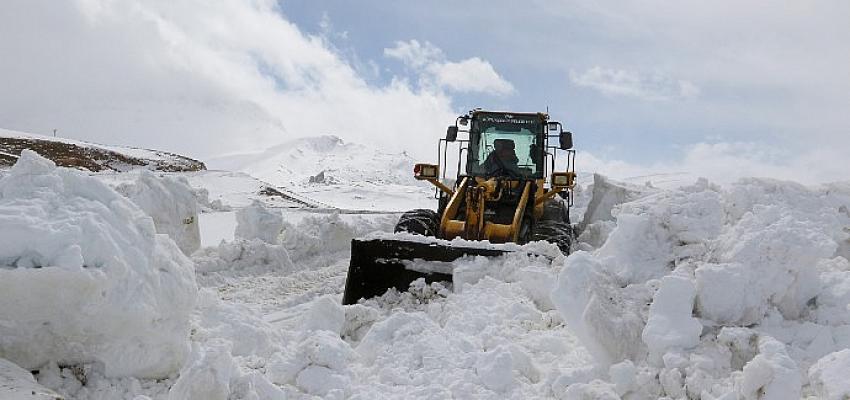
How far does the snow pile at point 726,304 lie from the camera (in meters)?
3.17

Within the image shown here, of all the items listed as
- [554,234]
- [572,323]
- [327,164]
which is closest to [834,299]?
[572,323]

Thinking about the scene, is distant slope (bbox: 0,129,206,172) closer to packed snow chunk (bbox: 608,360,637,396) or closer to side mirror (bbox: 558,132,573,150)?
side mirror (bbox: 558,132,573,150)

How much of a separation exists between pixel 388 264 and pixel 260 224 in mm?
2945

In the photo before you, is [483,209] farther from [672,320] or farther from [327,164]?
[327,164]

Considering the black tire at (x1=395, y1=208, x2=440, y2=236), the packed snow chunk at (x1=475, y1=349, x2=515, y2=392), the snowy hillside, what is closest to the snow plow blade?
the black tire at (x1=395, y1=208, x2=440, y2=236)

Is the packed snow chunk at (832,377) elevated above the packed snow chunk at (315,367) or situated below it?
above

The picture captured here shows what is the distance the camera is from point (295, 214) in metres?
15.0

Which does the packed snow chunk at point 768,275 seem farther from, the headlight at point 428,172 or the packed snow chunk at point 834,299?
the headlight at point 428,172

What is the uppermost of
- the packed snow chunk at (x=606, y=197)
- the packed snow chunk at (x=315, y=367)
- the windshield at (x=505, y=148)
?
the windshield at (x=505, y=148)

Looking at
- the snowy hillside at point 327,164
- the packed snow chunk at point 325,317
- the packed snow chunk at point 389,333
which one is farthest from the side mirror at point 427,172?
the snowy hillside at point 327,164

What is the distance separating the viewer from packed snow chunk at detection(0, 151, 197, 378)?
3.04 m

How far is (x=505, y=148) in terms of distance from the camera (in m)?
9.27

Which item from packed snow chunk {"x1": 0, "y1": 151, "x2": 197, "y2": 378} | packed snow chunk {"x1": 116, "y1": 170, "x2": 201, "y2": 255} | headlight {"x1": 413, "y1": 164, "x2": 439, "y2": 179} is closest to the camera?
packed snow chunk {"x1": 0, "y1": 151, "x2": 197, "y2": 378}

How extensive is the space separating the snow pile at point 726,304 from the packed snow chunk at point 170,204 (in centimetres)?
489
